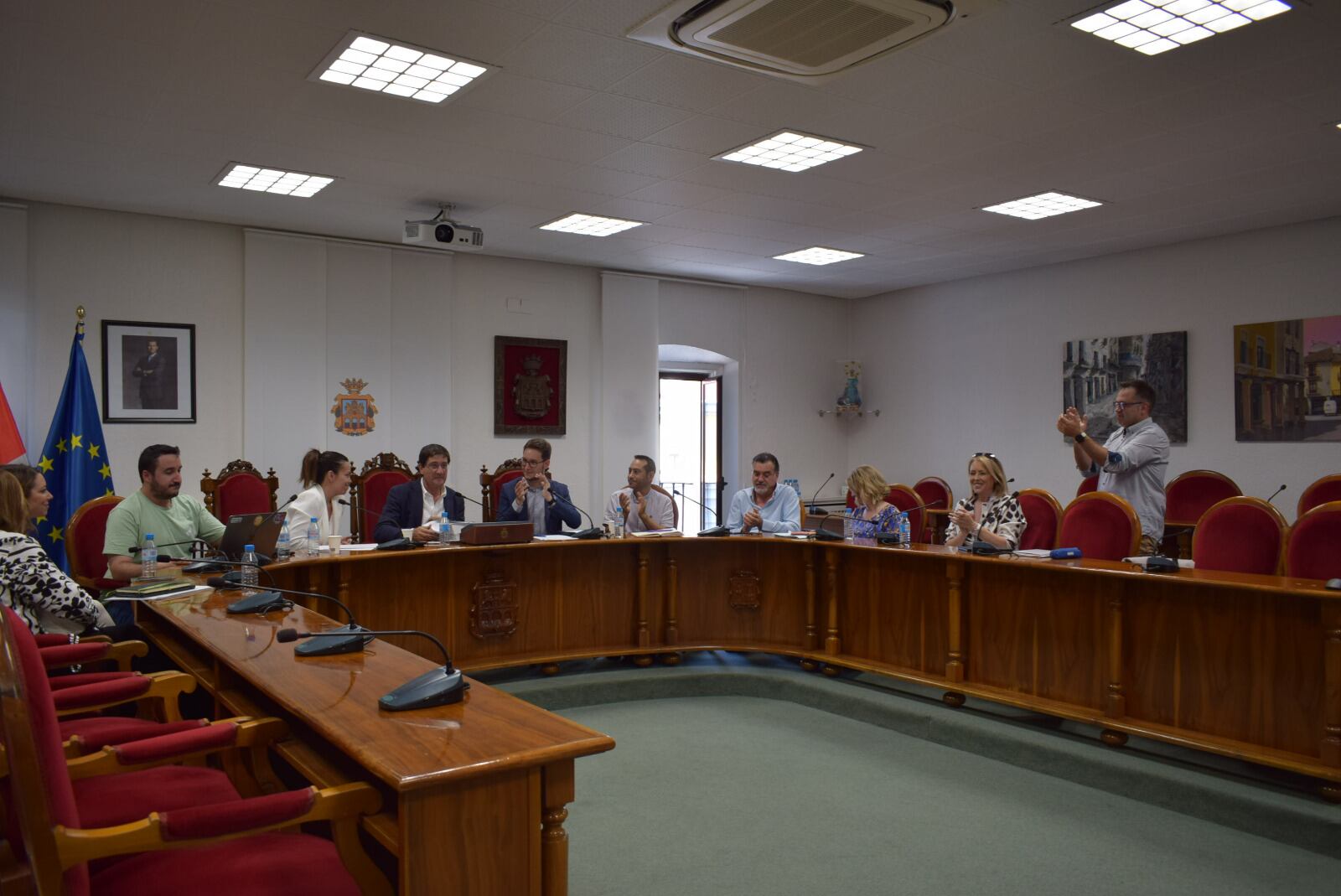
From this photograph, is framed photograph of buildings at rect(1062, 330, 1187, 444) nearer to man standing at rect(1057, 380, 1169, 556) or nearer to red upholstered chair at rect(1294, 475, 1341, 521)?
red upholstered chair at rect(1294, 475, 1341, 521)

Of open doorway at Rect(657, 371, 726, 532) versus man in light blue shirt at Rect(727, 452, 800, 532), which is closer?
man in light blue shirt at Rect(727, 452, 800, 532)

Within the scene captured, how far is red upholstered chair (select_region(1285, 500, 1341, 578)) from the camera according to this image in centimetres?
387

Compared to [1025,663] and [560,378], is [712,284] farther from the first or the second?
[1025,663]

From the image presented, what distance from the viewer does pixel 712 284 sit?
30.7 feet

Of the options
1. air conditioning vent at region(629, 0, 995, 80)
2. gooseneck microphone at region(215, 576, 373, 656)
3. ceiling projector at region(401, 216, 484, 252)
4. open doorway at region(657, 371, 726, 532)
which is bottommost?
gooseneck microphone at region(215, 576, 373, 656)

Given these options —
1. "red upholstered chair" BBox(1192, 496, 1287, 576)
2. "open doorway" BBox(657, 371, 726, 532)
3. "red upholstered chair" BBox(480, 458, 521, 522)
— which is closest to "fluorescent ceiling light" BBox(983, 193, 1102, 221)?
"red upholstered chair" BBox(1192, 496, 1287, 576)

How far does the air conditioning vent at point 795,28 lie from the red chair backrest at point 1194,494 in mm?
4426

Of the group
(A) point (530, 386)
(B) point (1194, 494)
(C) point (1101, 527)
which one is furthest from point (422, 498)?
(B) point (1194, 494)

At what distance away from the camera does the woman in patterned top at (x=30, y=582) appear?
318 cm

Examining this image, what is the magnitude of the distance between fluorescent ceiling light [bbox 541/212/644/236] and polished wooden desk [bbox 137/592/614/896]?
16.4ft

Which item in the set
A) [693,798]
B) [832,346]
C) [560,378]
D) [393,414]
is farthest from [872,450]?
[693,798]

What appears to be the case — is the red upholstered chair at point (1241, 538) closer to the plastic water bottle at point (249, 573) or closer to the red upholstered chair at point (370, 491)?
the plastic water bottle at point (249, 573)

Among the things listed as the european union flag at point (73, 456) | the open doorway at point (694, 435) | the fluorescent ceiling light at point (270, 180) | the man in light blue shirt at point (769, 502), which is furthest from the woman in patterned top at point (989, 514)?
the open doorway at point (694, 435)

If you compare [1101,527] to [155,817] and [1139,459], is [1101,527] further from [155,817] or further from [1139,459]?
[155,817]
